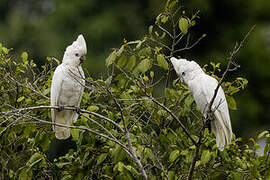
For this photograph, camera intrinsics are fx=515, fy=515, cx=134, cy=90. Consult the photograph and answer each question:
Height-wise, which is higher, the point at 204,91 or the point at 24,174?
the point at 204,91

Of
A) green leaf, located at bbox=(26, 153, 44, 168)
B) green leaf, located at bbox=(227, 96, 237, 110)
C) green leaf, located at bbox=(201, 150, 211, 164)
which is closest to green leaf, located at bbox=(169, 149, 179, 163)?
green leaf, located at bbox=(201, 150, 211, 164)

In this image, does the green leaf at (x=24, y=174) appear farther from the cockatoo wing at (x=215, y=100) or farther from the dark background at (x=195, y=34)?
the dark background at (x=195, y=34)

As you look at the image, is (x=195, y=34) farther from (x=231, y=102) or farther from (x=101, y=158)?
(x=101, y=158)

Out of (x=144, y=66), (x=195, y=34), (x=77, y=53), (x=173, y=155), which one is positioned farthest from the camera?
(x=195, y=34)

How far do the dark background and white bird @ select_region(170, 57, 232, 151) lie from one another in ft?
20.4

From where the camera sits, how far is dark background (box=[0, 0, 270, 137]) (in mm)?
10844

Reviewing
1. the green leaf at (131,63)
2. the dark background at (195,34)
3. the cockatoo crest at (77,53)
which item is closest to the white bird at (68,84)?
the cockatoo crest at (77,53)

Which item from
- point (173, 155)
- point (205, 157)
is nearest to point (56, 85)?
point (173, 155)

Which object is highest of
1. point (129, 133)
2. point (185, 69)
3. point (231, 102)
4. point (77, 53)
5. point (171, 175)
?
point (77, 53)

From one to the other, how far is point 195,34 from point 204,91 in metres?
7.90

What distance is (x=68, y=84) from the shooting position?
4.23 meters

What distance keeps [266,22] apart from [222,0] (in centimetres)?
155

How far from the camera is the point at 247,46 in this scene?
11.6 metres

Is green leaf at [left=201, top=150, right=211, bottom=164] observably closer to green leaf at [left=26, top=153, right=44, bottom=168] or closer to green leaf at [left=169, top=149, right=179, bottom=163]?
green leaf at [left=169, top=149, right=179, bottom=163]
